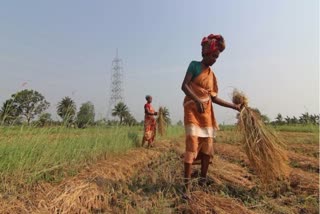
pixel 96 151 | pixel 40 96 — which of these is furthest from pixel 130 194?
pixel 96 151

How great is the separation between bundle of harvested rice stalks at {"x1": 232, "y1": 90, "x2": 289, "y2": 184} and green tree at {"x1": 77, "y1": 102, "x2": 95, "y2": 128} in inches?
125

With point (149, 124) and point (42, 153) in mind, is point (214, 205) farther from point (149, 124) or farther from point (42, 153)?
point (149, 124)

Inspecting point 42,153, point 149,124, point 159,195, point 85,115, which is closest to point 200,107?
point 159,195

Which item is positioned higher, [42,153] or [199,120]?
[199,120]

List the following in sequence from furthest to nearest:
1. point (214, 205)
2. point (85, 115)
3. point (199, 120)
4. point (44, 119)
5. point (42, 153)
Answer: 1. point (85, 115)
2. point (44, 119)
3. point (42, 153)
4. point (199, 120)
5. point (214, 205)

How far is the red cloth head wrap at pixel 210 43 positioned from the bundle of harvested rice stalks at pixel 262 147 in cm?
88

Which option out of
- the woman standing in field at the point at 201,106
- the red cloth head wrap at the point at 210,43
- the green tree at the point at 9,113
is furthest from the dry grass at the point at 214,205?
the green tree at the point at 9,113

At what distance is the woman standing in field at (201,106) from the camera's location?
4.07m

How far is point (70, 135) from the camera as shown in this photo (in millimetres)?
5656

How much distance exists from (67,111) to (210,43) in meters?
2.66

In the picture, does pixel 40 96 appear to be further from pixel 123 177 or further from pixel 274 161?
pixel 274 161

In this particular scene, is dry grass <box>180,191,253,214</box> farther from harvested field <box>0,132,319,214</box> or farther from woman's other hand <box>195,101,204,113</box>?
woman's other hand <box>195,101,204,113</box>

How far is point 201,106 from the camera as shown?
13.2 feet

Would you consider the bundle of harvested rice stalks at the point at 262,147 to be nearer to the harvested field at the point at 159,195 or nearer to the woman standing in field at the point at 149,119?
the harvested field at the point at 159,195
